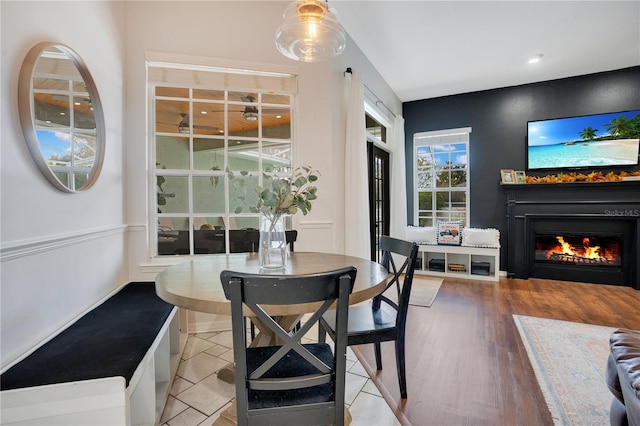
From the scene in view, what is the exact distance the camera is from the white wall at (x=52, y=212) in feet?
4.52

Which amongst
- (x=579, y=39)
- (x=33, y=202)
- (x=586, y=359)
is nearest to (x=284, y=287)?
(x=33, y=202)

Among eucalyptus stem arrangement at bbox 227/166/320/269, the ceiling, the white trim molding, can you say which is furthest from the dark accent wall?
the white trim molding

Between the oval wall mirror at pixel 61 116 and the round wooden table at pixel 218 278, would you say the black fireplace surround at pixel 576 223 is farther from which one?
the oval wall mirror at pixel 61 116

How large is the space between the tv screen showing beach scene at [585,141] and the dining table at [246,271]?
4.38 metres

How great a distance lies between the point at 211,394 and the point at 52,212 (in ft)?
4.45

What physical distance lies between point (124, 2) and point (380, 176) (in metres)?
3.65

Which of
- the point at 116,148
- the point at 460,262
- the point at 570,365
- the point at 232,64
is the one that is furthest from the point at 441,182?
the point at 116,148

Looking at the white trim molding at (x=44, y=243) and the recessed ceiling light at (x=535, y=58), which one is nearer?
the white trim molding at (x=44, y=243)

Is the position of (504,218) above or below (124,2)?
below

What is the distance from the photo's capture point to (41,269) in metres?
1.57

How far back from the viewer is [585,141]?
4.50 meters

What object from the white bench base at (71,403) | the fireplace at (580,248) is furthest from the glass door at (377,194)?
the white bench base at (71,403)

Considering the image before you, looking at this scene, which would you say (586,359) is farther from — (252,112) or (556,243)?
(252,112)

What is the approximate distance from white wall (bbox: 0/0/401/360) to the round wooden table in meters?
0.61
